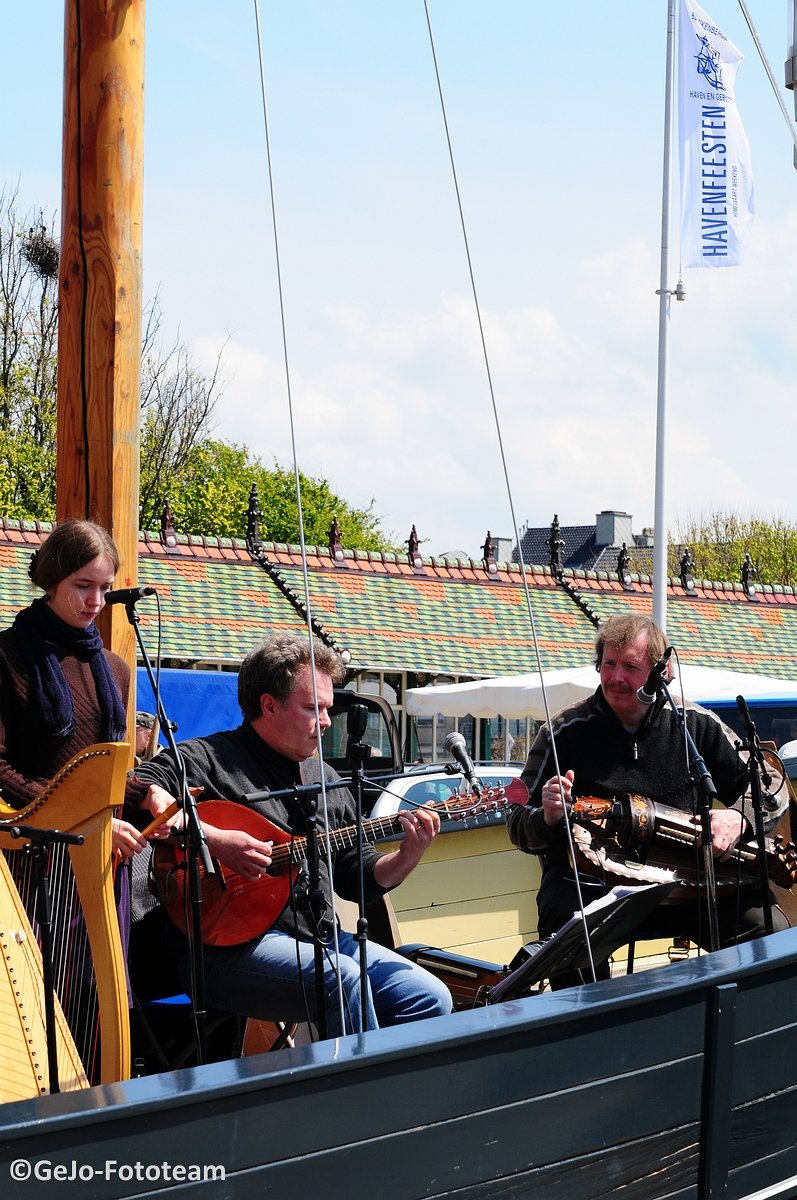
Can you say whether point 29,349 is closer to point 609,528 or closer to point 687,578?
point 687,578

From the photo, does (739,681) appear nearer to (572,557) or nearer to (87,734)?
(87,734)

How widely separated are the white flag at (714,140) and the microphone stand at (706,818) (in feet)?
46.9

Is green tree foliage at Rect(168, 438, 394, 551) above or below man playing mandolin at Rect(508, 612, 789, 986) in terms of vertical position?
above

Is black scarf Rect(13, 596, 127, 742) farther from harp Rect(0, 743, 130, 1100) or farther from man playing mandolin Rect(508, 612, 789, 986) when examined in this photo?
man playing mandolin Rect(508, 612, 789, 986)

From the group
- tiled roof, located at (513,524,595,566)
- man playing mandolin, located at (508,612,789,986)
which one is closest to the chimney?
tiled roof, located at (513,524,595,566)

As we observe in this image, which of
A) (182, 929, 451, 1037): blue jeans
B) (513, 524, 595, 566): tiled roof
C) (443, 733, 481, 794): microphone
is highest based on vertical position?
(513, 524, 595, 566): tiled roof

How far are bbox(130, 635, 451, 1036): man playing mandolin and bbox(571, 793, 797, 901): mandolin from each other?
3.04 feet

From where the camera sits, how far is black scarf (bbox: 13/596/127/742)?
12.1 ft

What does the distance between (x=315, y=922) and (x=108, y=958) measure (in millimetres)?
673

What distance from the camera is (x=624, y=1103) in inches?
118

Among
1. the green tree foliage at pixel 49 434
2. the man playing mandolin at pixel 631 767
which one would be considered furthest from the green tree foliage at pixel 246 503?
the man playing mandolin at pixel 631 767

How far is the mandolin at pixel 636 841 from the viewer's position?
4.98 metres

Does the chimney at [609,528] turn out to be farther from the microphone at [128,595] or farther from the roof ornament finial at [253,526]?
the microphone at [128,595]

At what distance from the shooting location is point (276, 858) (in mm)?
4070
